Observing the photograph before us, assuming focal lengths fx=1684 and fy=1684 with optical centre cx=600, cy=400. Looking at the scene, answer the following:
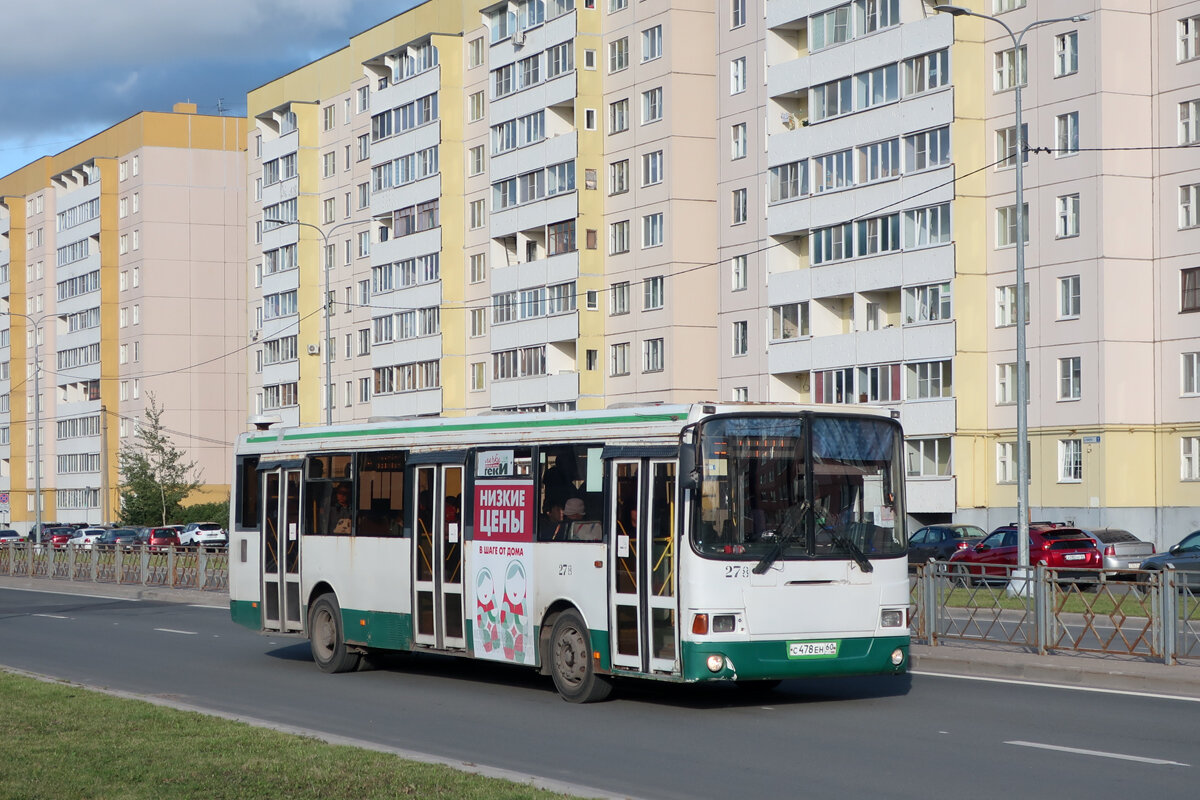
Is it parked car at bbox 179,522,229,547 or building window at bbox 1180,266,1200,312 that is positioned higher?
building window at bbox 1180,266,1200,312

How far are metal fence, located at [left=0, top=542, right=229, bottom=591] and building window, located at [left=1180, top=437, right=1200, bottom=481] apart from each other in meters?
28.8

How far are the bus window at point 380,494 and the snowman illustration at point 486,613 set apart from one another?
1539 millimetres

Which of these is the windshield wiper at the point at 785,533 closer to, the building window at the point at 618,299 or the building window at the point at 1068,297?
the building window at the point at 1068,297

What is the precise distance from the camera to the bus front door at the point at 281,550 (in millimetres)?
19312

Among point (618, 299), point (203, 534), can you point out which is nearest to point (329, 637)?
point (618, 299)

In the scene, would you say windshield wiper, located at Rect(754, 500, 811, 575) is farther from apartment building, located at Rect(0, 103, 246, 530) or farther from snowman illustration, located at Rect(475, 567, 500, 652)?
apartment building, located at Rect(0, 103, 246, 530)

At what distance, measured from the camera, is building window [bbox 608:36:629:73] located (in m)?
68.8

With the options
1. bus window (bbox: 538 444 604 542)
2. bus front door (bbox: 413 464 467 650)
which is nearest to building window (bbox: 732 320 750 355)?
bus front door (bbox: 413 464 467 650)

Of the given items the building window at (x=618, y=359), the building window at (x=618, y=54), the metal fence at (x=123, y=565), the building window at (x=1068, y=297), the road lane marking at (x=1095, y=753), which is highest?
the building window at (x=618, y=54)

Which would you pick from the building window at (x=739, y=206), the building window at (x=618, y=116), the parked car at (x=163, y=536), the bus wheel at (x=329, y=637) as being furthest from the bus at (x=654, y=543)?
the parked car at (x=163, y=536)

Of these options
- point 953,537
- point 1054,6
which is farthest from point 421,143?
point 953,537

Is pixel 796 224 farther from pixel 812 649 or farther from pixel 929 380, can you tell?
pixel 812 649

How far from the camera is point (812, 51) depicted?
2372 inches

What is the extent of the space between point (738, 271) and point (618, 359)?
704cm
